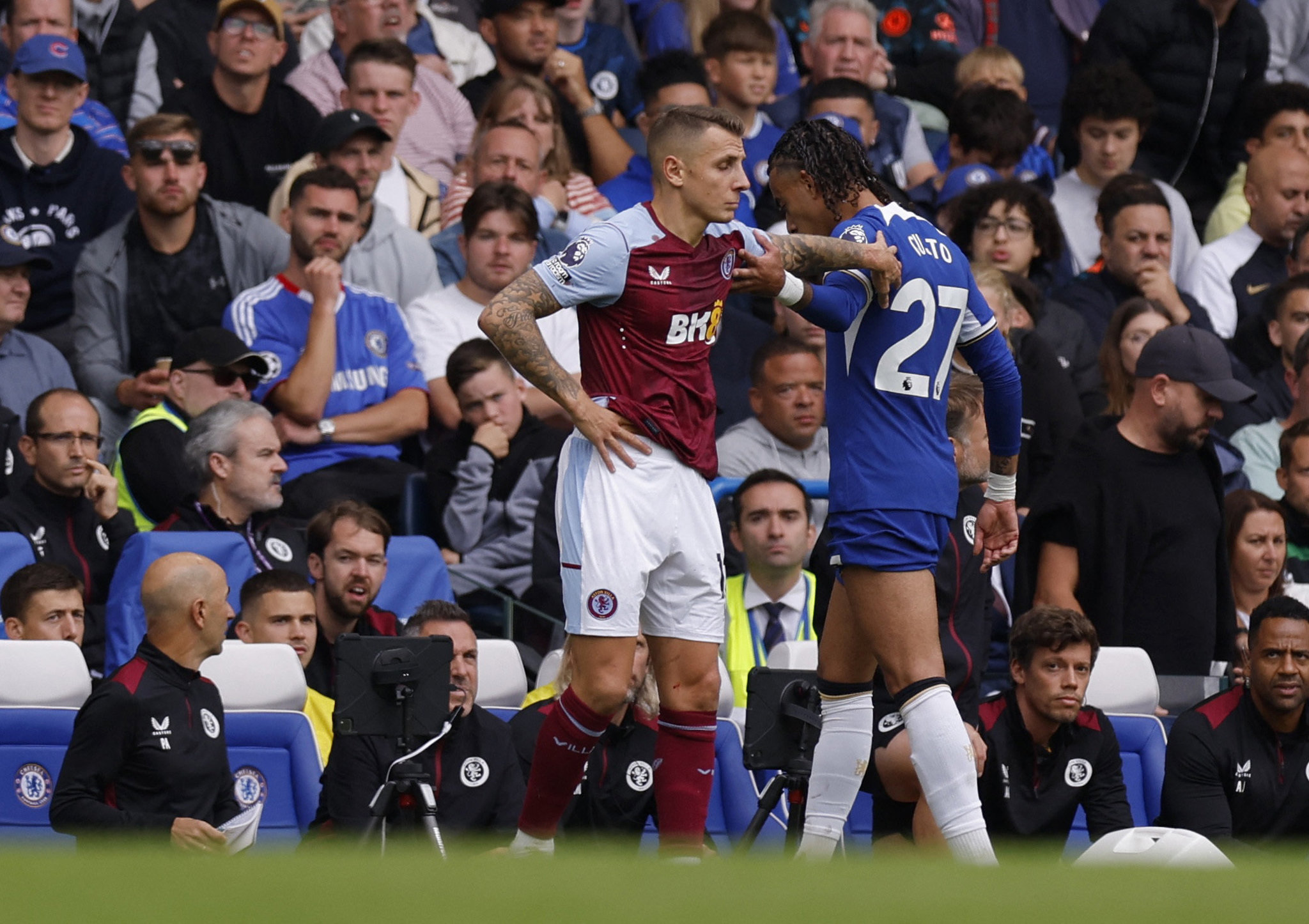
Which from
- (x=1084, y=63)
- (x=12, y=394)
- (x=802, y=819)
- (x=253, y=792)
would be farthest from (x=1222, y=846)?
(x=1084, y=63)

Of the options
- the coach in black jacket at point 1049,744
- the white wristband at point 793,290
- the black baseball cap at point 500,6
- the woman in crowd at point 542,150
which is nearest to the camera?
the white wristband at point 793,290

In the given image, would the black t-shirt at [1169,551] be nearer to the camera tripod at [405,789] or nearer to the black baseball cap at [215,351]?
the camera tripod at [405,789]

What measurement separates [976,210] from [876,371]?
5.04 m

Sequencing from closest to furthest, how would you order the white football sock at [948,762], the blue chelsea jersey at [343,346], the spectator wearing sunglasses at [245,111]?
1. the white football sock at [948,762]
2. the blue chelsea jersey at [343,346]
3. the spectator wearing sunglasses at [245,111]

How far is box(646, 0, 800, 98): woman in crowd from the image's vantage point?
1345cm

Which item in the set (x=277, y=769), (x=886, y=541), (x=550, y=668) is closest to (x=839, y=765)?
(x=886, y=541)

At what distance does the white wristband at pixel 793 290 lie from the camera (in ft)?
18.7

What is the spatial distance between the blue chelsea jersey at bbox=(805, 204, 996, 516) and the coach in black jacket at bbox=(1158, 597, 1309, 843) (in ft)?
7.87

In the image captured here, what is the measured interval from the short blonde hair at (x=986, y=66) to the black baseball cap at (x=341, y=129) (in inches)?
165

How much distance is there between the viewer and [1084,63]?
14.0 metres

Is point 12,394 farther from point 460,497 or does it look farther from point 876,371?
point 876,371

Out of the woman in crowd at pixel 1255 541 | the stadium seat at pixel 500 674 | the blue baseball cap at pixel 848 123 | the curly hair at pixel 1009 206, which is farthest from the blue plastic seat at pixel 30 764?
the blue baseball cap at pixel 848 123

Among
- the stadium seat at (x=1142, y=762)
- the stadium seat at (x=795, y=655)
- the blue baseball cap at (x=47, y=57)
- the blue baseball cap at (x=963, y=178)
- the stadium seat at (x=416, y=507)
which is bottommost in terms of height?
the stadium seat at (x=1142, y=762)

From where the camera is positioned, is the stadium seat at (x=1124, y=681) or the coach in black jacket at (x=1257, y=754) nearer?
the coach in black jacket at (x=1257, y=754)
